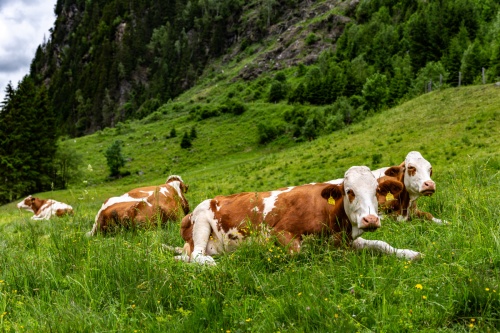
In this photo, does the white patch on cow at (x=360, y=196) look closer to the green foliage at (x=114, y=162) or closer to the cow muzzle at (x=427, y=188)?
the cow muzzle at (x=427, y=188)

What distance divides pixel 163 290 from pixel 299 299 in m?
1.32

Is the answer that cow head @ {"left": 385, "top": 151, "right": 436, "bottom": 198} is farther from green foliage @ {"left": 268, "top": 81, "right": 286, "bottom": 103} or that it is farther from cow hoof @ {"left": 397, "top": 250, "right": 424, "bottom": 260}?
green foliage @ {"left": 268, "top": 81, "right": 286, "bottom": 103}

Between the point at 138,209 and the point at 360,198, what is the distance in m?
5.10

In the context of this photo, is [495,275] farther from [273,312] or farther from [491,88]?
[491,88]

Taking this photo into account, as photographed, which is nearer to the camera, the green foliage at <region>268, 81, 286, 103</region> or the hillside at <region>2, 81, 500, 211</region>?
the hillside at <region>2, 81, 500, 211</region>

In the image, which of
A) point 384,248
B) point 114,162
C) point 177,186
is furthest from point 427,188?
point 114,162

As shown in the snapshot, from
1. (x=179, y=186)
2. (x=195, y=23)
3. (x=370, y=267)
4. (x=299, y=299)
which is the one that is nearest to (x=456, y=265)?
(x=370, y=267)

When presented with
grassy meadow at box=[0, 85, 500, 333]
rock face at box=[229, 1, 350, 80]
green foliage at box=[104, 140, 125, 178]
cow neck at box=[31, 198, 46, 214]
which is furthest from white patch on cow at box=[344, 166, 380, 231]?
rock face at box=[229, 1, 350, 80]

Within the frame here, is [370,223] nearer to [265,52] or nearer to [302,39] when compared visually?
[302,39]

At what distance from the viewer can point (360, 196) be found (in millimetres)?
4570

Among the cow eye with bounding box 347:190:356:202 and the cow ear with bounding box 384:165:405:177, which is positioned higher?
the cow eye with bounding box 347:190:356:202

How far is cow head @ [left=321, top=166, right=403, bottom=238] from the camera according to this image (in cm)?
427

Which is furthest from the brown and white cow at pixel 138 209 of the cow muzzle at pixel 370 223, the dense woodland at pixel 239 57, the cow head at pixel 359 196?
the cow muzzle at pixel 370 223

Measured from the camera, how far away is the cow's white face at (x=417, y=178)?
732 centimetres
